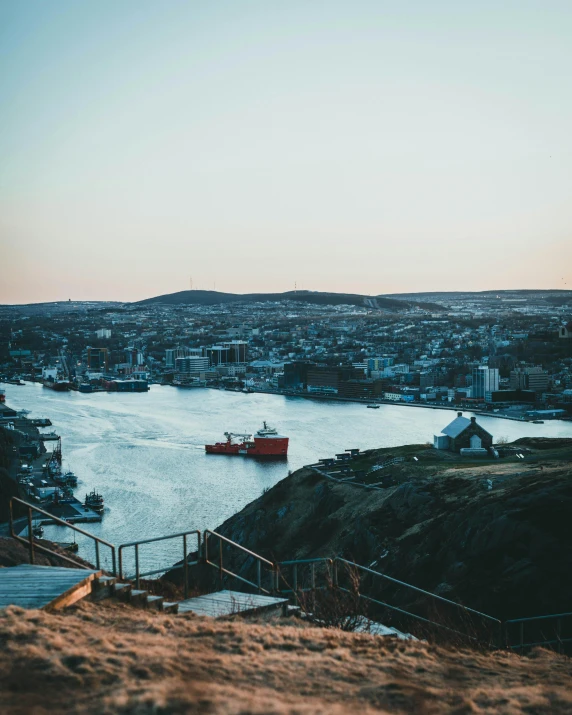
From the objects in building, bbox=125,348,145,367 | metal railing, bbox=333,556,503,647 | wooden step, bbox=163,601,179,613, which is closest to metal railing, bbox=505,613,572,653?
metal railing, bbox=333,556,503,647

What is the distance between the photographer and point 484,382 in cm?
2767

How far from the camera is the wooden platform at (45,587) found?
7.11 ft

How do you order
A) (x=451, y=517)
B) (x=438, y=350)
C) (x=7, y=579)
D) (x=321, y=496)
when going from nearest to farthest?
1. (x=7, y=579)
2. (x=451, y=517)
3. (x=321, y=496)
4. (x=438, y=350)

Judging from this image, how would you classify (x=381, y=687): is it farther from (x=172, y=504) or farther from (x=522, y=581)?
(x=172, y=504)

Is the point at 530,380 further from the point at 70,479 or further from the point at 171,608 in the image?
the point at 171,608

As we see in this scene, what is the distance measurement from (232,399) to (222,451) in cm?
1282

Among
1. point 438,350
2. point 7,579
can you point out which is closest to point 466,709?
point 7,579

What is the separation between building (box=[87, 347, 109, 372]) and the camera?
4381 centimetres

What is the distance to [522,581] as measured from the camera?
400 centimetres

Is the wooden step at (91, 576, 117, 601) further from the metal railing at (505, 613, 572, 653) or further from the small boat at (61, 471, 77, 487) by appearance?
the small boat at (61, 471, 77, 487)

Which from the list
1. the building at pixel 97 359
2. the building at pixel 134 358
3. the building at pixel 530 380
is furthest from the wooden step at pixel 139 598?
the building at pixel 97 359

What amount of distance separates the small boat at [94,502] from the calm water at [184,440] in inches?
6.0

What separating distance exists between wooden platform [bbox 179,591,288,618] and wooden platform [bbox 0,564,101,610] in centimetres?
32

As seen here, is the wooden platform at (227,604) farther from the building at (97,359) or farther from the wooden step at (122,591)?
the building at (97,359)
